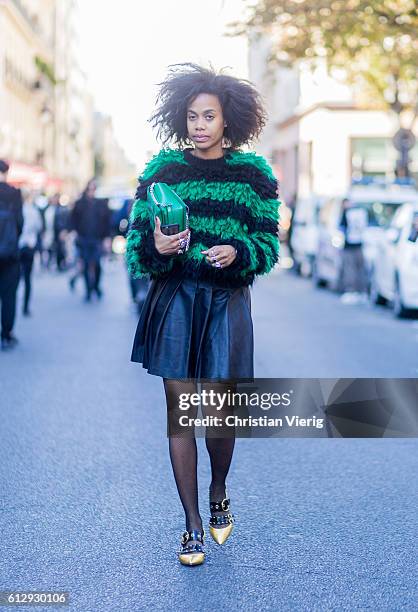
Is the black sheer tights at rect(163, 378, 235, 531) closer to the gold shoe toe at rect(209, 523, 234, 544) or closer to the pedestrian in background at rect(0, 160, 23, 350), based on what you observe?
the gold shoe toe at rect(209, 523, 234, 544)

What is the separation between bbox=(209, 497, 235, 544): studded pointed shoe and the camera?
17.1 feet

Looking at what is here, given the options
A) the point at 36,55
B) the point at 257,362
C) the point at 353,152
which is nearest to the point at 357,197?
the point at 257,362

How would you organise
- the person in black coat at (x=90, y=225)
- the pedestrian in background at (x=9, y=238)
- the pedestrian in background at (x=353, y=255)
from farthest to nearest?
the pedestrian in background at (x=353, y=255) < the person in black coat at (x=90, y=225) < the pedestrian in background at (x=9, y=238)

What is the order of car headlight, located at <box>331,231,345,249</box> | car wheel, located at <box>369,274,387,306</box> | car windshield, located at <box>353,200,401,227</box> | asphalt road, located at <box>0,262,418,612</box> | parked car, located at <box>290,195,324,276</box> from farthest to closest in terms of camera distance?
parked car, located at <box>290,195,324,276</box>, car windshield, located at <box>353,200,401,227</box>, car headlight, located at <box>331,231,345,249</box>, car wheel, located at <box>369,274,387,306</box>, asphalt road, located at <box>0,262,418,612</box>

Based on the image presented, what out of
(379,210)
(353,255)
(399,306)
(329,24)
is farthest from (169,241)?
(379,210)

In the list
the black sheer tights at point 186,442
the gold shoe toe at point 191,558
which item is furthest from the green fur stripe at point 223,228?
the gold shoe toe at point 191,558

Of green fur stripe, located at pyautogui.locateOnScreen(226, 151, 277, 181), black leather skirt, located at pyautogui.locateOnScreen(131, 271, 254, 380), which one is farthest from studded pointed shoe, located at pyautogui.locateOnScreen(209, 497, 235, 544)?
green fur stripe, located at pyautogui.locateOnScreen(226, 151, 277, 181)

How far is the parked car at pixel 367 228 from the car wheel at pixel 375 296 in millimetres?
775

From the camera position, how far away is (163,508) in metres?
5.95

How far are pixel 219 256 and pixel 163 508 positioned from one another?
1560 mm

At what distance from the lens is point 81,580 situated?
4.72 m

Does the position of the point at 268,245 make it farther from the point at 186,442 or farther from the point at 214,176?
the point at 186,442

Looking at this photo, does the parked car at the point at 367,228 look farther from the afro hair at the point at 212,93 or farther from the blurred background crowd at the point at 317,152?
the afro hair at the point at 212,93

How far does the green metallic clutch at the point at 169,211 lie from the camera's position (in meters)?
4.75
